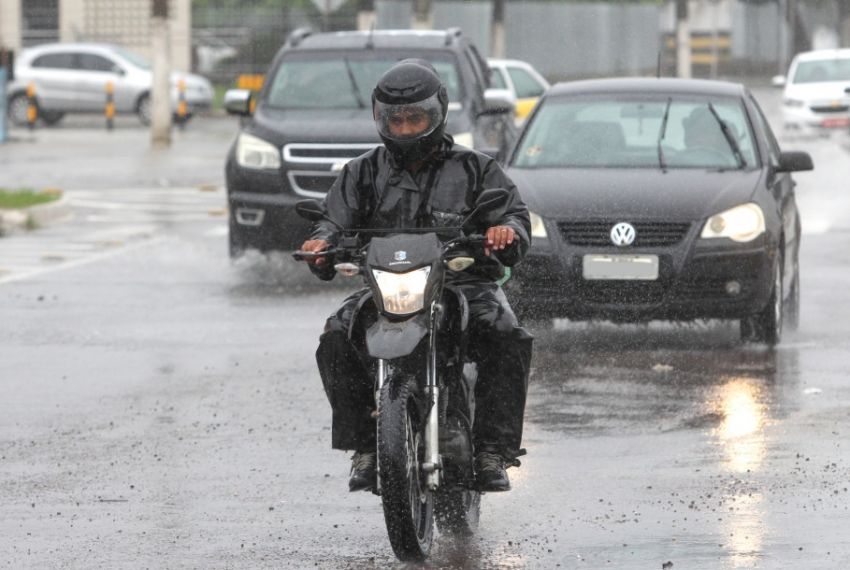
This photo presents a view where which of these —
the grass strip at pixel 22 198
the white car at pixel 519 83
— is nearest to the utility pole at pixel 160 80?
the white car at pixel 519 83

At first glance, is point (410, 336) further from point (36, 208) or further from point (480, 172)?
point (36, 208)

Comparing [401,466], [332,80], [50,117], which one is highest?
[401,466]

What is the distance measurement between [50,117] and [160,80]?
8751 millimetres

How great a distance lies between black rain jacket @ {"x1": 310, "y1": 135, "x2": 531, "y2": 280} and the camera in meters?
6.91

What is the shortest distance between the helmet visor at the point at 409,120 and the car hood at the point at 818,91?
28938mm

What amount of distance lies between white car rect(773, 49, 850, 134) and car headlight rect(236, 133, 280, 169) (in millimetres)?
19492

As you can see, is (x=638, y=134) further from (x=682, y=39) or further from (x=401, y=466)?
(x=682, y=39)

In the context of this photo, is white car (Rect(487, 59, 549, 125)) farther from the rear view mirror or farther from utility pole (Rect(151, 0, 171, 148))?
the rear view mirror

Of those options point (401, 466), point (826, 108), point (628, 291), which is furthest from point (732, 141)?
point (826, 108)

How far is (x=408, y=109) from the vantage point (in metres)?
6.80

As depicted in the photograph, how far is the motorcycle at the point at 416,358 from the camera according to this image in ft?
20.8

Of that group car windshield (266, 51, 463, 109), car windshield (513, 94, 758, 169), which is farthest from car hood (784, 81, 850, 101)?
car windshield (513, 94, 758, 169)

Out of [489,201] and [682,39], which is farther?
[682,39]

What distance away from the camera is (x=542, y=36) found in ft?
193
